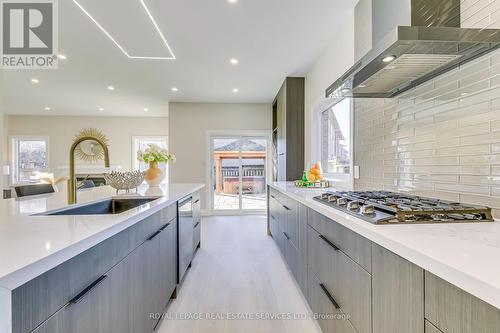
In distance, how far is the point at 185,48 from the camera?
3297mm

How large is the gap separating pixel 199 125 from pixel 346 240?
5263 mm

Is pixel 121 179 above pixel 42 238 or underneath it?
above

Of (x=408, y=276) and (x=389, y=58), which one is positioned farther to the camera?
(x=389, y=58)

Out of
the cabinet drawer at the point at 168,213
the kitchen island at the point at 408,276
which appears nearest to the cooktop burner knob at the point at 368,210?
the kitchen island at the point at 408,276

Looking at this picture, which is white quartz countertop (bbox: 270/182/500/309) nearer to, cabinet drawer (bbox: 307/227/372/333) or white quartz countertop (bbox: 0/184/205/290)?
cabinet drawer (bbox: 307/227/372/333)

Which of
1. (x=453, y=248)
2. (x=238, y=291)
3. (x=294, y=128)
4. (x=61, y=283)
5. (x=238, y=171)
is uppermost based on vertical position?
(x=294, y=128)

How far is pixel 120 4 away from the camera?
240 cm

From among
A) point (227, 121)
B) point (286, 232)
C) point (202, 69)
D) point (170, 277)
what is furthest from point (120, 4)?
point (227, 121)

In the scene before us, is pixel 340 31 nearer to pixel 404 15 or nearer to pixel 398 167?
pixel 404 15

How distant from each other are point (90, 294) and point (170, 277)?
1152 millimetres

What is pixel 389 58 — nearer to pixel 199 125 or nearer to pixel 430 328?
pixel 430 328

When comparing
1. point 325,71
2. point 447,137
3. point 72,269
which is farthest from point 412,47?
point 325,71

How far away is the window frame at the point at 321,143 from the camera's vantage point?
2524mm

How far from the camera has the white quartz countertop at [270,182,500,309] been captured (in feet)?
1.73
